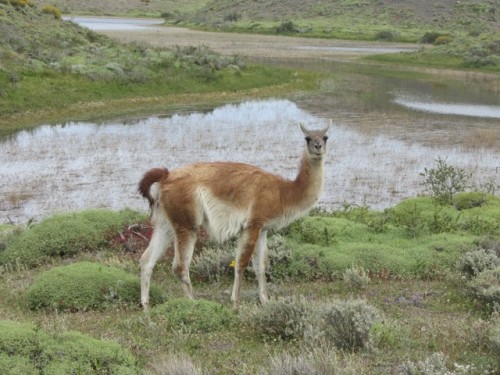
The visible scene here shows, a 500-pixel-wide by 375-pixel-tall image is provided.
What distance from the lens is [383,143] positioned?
26219 millimetres

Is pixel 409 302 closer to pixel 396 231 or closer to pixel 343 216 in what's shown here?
pixel 396 231

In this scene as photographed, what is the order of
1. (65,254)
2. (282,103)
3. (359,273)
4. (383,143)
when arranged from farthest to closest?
1. (282,103)
2. (383,143)
3. (65,254)
4. (359,273)

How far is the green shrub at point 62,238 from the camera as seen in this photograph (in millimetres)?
11922

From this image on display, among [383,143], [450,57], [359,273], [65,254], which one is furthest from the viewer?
[450,57]

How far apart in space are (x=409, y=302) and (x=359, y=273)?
1.30 meters

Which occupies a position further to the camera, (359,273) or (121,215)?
(121,215)

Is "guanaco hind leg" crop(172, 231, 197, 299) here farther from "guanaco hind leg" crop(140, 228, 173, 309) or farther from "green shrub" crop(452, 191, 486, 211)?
"green shrub" crop(452, 191, 486, 211)

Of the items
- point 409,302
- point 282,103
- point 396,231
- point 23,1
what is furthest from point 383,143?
point 23,1

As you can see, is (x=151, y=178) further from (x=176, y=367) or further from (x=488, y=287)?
(x=488, y=287)

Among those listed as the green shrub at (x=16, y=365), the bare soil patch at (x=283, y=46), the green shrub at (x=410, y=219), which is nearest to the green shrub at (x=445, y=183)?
the green shrub at (x=410, y=219)

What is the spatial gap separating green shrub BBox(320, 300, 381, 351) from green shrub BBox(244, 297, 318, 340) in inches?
10.5

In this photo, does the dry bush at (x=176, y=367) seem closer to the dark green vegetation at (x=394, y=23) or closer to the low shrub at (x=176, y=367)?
the low shrub at (x=176, y=367)

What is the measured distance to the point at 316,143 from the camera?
905cm

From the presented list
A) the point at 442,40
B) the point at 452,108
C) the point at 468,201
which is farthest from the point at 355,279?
the point at 442,40
